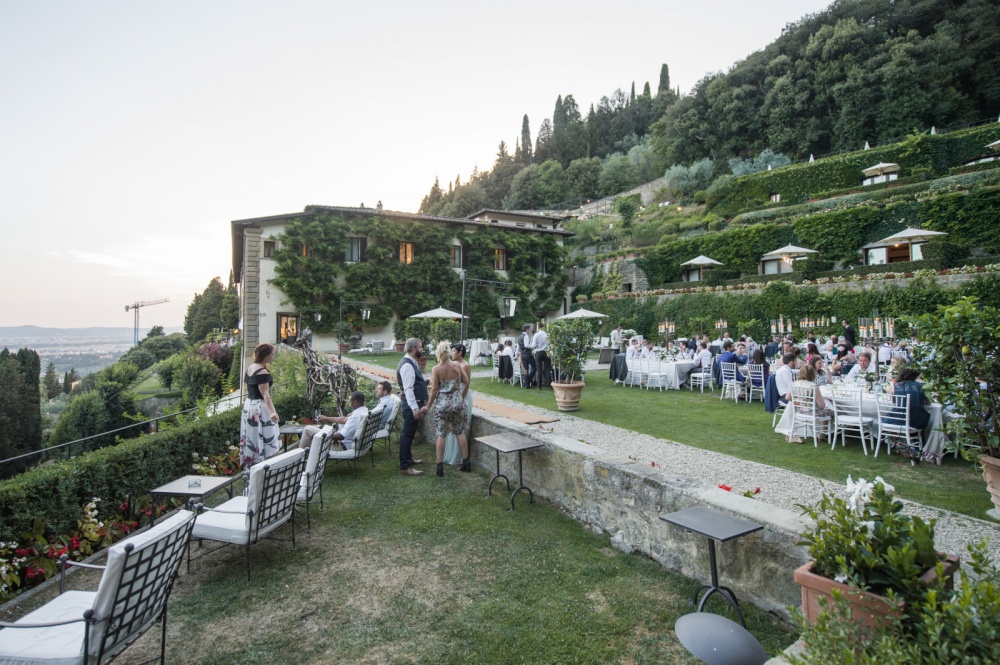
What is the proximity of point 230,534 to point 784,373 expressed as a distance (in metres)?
8.30

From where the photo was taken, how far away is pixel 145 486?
5.05m

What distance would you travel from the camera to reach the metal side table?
277 centimetres

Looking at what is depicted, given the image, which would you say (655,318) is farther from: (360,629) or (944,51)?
(944,51)

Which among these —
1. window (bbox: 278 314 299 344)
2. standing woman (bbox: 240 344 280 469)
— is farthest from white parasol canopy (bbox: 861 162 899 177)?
standing woman (bbox: 240 344 280 469)

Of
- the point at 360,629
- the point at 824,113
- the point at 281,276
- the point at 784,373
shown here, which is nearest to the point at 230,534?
the point at 360,629

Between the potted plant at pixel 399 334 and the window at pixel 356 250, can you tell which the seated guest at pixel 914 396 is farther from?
the window at pixel 356 250

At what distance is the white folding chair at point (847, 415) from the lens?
6324 mm

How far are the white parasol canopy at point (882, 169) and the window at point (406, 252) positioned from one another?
94.7ft

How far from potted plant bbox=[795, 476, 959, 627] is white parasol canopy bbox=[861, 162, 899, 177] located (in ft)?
122

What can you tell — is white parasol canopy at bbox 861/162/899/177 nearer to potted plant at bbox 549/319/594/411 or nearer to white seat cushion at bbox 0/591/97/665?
potted plant at bbox 549/319/594/411

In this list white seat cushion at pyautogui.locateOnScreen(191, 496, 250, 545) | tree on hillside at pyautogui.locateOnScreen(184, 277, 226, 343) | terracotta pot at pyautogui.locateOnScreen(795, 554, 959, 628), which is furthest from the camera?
tree on hillside at pyautogui.locateOnScreen(184, 277, 226, 343)

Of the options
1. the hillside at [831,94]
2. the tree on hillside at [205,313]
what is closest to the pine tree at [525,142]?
the hillside at [831,94]

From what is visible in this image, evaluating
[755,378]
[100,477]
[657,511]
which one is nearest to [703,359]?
[755,378]

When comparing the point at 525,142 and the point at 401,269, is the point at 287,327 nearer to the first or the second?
the point at 401,269
